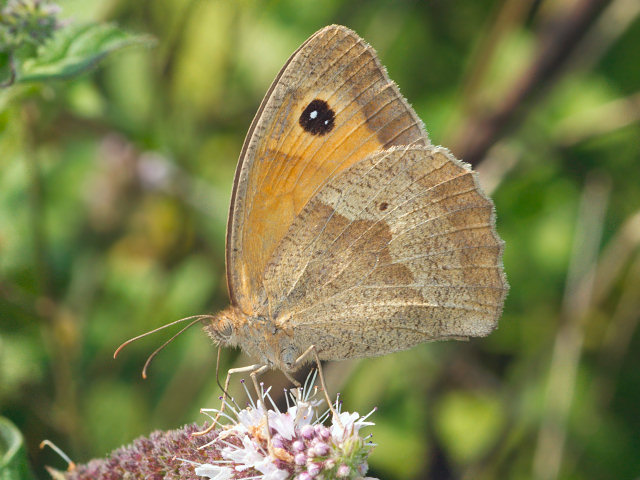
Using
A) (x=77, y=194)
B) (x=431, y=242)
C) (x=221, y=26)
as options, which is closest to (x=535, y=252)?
(x=431, y=242)

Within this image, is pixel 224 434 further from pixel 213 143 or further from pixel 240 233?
pixel 213 143

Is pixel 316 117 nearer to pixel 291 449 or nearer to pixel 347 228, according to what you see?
pixel 347 228

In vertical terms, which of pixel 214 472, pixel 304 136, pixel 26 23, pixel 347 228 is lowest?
pixel 214 472

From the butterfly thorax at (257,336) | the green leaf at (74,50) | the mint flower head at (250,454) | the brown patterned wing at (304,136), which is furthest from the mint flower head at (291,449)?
the green leaf at (74,50)

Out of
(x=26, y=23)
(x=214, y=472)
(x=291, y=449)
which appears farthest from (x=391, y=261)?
(x=26, y=23)

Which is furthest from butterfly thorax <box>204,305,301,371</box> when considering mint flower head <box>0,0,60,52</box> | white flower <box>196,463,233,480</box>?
mint flower head <box>0,0,60,52</box>

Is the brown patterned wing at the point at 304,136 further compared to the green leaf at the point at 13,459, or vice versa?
the brown patterned wing at the point at 304,136

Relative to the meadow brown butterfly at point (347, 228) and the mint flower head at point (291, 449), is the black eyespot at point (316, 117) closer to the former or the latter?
the meadow brown butterfly at point (347, 228)
